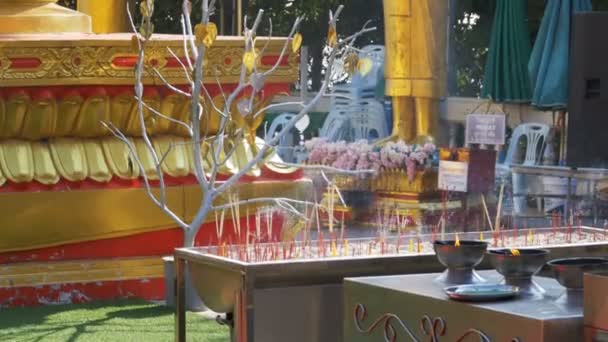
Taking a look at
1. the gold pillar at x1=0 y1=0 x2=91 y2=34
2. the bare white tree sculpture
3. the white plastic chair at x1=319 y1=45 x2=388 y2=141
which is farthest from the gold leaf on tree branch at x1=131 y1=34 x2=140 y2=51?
the white plastic chair at x1=319 y1=45 x2=388 y2=141

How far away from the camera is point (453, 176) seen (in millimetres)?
9594

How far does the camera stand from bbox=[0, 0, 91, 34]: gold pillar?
6402mm

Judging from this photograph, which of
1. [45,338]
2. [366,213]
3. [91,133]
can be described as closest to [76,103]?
[91,133]

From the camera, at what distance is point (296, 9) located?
1388 cm

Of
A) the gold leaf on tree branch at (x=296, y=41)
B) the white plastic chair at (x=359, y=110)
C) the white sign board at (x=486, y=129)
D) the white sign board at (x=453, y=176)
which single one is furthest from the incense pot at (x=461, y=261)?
the white plastic chair at (x=359, y=110)

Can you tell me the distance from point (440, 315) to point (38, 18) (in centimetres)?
372

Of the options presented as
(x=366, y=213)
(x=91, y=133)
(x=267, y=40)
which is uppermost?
(x=267, y=40)

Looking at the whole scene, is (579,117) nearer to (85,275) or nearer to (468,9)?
(85,275)

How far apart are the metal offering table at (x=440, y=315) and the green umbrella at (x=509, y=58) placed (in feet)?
23.7

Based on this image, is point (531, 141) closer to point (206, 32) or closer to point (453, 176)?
point (453, 176)

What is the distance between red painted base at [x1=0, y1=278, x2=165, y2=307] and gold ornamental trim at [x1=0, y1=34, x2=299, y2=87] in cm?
81

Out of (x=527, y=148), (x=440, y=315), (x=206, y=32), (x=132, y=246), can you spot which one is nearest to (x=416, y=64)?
(x=527, y=148)

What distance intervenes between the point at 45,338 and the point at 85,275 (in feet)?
2.94

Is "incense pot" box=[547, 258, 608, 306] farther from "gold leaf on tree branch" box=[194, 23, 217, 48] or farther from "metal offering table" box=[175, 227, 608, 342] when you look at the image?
"gold leaf on tree branch" box=[194, 23, 217, 48]
